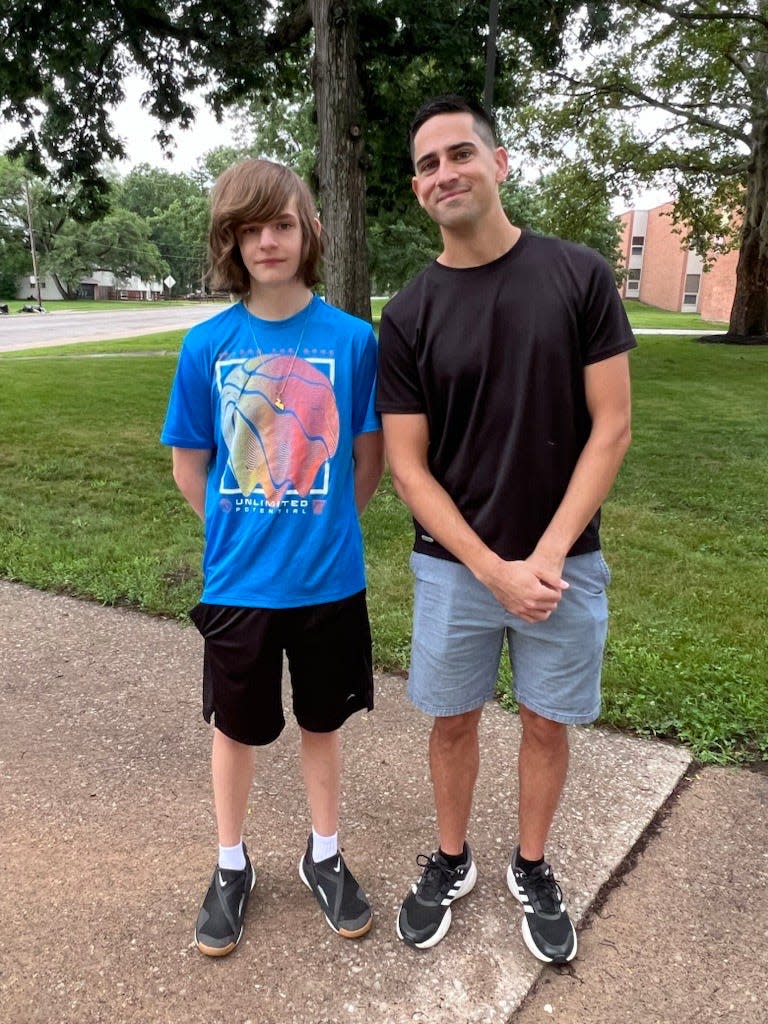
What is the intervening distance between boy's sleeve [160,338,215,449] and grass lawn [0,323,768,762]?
1.84 m

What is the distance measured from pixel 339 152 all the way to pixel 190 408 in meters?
6.06

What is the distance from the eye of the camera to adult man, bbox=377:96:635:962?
5.75 ft

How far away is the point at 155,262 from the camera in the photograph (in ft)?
260

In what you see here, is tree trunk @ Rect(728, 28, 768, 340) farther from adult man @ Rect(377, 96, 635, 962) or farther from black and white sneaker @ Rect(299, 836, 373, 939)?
black and white sneaker @ Rect(299, 836, 373, 939)

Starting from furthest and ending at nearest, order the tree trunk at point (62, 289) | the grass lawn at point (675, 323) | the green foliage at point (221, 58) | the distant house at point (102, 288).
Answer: the tree trunk at point (62, 289) < the distant house at point (102, 288) < the grass lawn at point (675, 323) < the green foliage at point (221, 58)

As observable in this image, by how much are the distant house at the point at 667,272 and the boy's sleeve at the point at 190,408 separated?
4979 cm

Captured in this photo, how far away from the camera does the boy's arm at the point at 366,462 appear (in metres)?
2.04

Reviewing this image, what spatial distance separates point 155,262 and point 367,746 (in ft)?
276

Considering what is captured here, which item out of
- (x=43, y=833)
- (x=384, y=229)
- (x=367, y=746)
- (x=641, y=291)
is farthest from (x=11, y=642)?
(x=641, y=291)

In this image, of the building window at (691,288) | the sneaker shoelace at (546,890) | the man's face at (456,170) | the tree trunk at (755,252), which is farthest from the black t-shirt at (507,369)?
the building window at (691,288)

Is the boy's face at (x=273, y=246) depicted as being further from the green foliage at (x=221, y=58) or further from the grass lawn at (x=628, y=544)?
the green foliage at (x=221, y=58)

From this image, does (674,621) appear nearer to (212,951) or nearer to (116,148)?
(212,951)

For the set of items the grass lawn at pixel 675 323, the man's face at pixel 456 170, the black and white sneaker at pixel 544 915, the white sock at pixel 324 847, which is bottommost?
the grass lawn at pixel 675 323

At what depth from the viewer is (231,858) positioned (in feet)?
6.90
